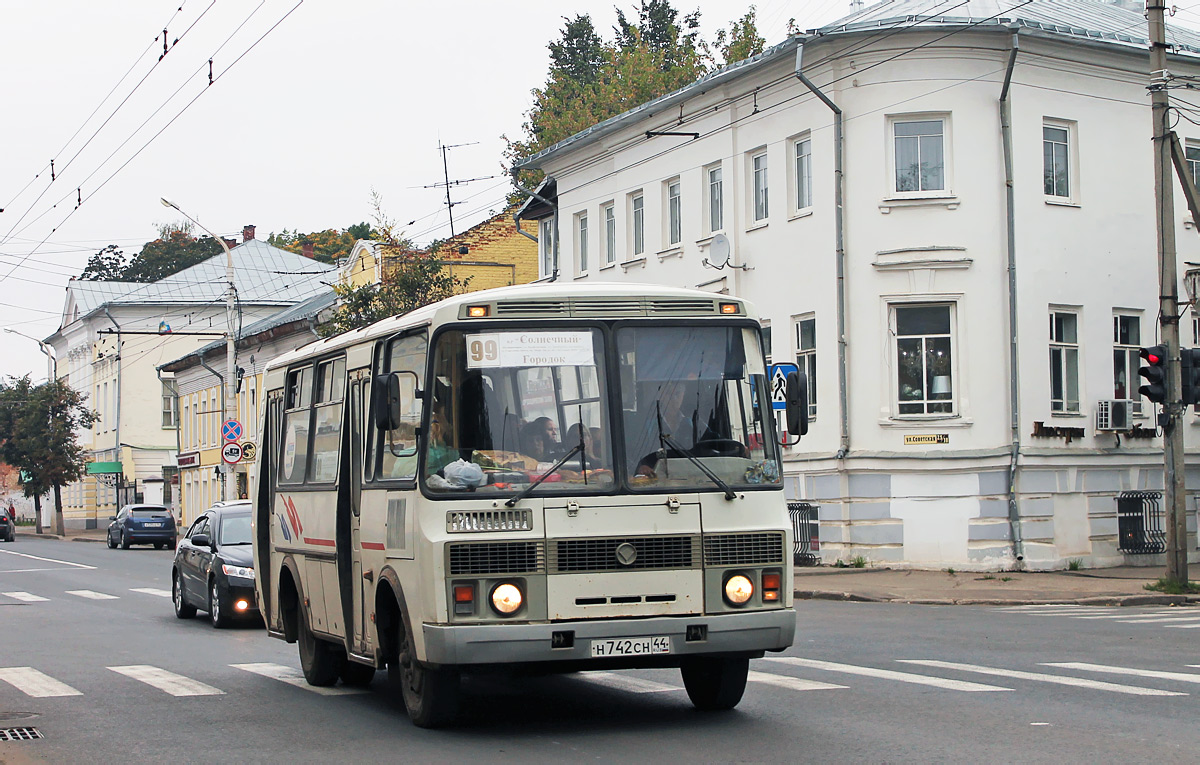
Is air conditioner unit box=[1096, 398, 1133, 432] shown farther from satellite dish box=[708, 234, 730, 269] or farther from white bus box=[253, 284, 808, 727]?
white bus box=[253, 284, 808, 727]

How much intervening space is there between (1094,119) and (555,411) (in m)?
22.1

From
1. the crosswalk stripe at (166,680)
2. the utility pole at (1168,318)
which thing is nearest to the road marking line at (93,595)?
the crosswalk stripe at (166,680)

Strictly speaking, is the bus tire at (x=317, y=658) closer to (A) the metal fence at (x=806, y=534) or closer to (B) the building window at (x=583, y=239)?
(A) the metal fence at (x=806, y=534)

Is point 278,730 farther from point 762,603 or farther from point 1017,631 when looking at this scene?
point 1017,631

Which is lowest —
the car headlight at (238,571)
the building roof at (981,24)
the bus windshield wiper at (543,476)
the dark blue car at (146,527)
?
the dark blue car at (146,527)

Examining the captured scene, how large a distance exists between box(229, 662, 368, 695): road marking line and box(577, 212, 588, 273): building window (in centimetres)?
2549

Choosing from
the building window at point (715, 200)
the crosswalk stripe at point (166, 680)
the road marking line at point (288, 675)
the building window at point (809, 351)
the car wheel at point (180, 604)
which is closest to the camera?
the road marking line at point (288, 675)

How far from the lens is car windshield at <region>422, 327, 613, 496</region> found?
939cm

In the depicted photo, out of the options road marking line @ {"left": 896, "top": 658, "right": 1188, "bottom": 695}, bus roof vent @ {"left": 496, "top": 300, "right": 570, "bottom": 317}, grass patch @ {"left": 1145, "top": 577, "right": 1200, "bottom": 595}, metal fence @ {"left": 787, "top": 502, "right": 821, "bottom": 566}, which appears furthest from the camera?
metal fence @ {"left": 787, "top": 502, "right": 821, "bottom": 566}

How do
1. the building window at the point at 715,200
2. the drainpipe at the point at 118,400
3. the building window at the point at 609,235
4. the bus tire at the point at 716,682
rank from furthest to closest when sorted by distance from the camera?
the drainpipe at the point at 118,400, the building window at the point at 609,235, the building window at the point at 715,200, the bus tire at the point at 716,682

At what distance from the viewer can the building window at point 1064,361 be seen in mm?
28172

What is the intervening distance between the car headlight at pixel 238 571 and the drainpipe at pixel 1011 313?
13.5 meters

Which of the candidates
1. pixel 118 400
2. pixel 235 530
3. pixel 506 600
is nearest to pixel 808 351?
pixel 235 530

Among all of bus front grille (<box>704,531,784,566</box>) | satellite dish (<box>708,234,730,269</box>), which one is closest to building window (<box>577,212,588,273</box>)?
satellite dish (<box>708,234,730,269</box>)
